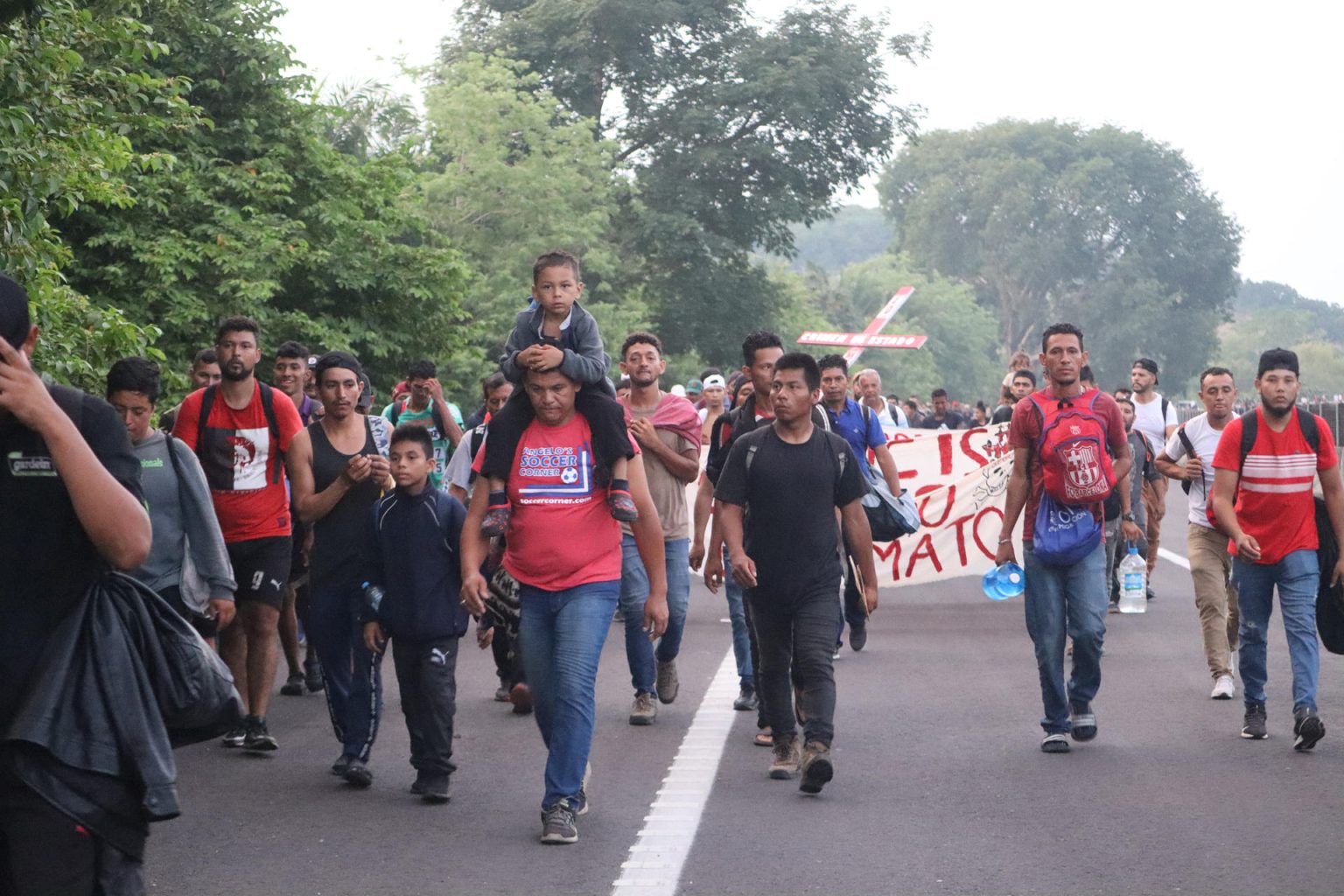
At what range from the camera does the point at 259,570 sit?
344 inches

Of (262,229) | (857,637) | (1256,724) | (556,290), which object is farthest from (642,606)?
(262,229)

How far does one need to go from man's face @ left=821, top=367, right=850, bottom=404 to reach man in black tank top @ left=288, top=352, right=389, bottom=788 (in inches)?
115

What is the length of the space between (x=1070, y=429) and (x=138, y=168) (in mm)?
7775

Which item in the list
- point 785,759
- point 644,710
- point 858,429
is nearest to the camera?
point 785,759

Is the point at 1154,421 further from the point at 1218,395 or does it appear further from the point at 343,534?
the point at 343,534

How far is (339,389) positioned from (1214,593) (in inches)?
193

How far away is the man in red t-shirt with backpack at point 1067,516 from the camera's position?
864 centimetres

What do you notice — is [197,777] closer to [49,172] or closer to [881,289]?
[49,172]

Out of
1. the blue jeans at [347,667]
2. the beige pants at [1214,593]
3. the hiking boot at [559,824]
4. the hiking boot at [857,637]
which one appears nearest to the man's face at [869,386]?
the hiking boot at [857,637]

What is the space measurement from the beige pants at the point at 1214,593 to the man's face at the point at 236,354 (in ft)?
16.6

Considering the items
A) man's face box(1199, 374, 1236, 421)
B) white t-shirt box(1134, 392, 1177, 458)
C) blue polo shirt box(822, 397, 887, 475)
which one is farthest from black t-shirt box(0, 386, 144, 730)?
white t-shirt box(1134, 392, 1177, 458)

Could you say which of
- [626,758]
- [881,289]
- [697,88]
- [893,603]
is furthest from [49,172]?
[881,289]

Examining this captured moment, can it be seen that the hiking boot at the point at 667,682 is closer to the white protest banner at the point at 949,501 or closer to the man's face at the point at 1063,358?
the man's face at the point at 1063,358

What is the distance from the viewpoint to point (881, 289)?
119312mm
